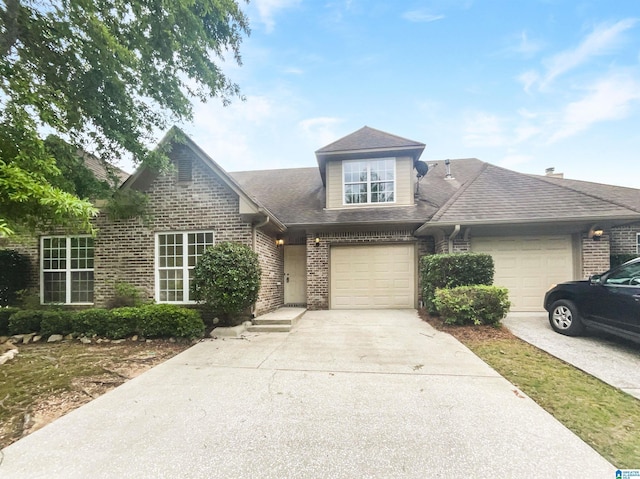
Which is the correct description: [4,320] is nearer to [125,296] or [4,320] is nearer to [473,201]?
[125,296]

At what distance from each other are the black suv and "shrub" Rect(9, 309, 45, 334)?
39.8 ft

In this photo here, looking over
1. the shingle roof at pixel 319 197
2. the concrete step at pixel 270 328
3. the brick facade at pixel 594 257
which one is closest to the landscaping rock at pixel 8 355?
the concrete step at pixel 270 328

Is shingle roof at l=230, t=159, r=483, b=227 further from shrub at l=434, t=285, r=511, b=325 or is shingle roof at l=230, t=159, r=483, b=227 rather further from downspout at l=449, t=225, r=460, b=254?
shrub at l=434, t=285, r=511, b=325

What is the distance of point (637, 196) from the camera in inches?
396

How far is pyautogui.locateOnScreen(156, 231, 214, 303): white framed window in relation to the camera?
8188 millimetres

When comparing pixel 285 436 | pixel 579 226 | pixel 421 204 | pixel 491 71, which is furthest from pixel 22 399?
pixel 491 71

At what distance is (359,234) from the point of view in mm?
10125

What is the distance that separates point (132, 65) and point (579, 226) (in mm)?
11604

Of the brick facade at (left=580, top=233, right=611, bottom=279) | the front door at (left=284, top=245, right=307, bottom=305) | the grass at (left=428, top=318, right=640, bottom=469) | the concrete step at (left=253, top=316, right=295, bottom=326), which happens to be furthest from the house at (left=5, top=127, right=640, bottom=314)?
the grass at (left=428, top=318, right=640, bottom=469)

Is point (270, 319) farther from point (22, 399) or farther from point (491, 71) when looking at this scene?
point (491, 71)

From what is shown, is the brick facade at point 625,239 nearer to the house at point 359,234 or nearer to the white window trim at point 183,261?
the house at point 359,234

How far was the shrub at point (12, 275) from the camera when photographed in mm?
8391

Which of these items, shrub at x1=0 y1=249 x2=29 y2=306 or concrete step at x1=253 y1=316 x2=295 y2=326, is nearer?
concrete step at x1=253 y1=316 x2=295 y2=326

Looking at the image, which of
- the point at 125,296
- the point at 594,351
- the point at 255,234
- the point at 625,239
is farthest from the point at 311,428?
the point at 625,239
